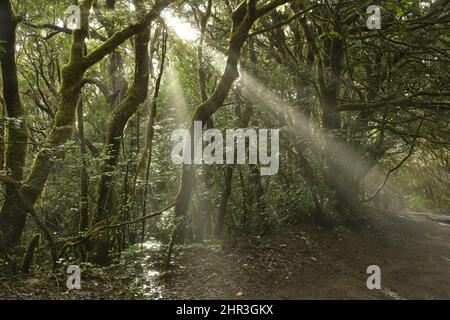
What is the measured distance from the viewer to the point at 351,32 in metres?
10.0

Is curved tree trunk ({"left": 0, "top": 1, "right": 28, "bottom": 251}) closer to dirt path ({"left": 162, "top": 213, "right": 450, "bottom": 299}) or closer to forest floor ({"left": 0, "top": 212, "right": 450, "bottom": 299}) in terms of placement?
forest floor ({"left": 0, "top": 212, "right": 450, "bottom": 299})

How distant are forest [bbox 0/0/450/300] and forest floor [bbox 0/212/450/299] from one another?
43mm

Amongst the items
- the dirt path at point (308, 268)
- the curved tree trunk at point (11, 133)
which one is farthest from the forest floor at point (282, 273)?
the curved tree trunk at point (11, 133)

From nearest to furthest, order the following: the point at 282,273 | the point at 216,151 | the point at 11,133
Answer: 1. the point at 11,133
2. the point at 282,273
3. the point at 216,151

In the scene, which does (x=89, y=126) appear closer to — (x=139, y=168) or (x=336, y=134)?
(x=139, y=168)

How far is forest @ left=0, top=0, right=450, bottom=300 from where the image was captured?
6.73 m

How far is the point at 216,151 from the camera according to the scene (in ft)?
28.9

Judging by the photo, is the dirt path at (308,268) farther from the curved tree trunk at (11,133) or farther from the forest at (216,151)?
the curved tree trunk at (11,133)

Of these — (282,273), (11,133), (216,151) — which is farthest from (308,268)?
(11,133)

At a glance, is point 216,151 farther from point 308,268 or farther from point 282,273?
point 308,268

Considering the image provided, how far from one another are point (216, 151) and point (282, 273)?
9.92 feet

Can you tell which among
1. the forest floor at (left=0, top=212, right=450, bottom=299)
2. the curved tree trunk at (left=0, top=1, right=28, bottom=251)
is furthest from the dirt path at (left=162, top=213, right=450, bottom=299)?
the curved tree trunk at (left=0, top=1, right=28, bottom=251)

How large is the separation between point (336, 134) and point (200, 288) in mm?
5269

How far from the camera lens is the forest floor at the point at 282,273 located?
6180mm
